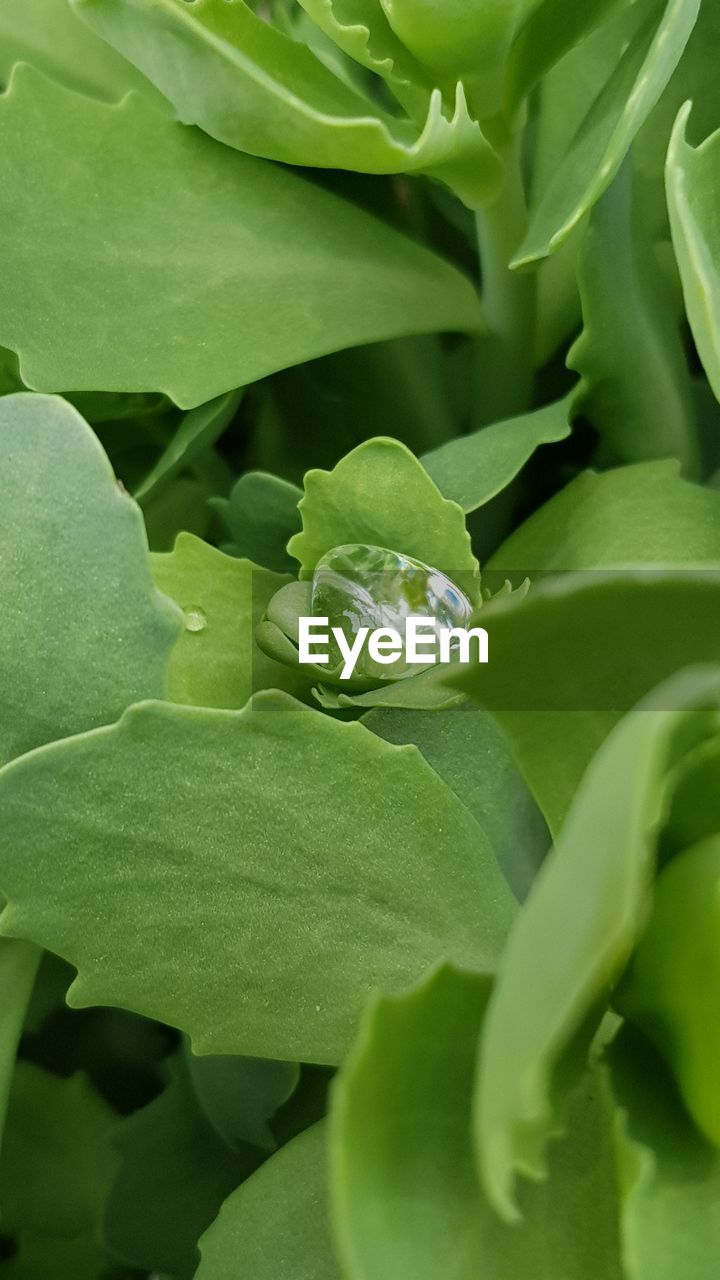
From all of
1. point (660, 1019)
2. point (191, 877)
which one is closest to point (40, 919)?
point (191, 877)

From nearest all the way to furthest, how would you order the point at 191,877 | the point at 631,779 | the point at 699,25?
the point at 631,779
the point at 191,877
the point at 699,25

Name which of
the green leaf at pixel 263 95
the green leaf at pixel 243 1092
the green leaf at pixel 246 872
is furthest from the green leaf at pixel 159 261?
the green leaf at pixel 243 1092

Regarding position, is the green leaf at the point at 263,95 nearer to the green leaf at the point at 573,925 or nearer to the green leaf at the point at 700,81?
the green leaf at the point at 700,81

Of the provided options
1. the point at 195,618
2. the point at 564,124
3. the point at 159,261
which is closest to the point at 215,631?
the point at 195,618

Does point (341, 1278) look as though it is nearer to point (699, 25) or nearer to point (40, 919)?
point (40, 919)

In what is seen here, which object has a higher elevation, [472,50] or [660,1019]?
[472,50]

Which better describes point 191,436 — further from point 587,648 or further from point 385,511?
point 587,648

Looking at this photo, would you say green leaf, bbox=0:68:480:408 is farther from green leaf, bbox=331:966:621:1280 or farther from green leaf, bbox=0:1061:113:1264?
green leaf, bbox=0:1061:113:1264
